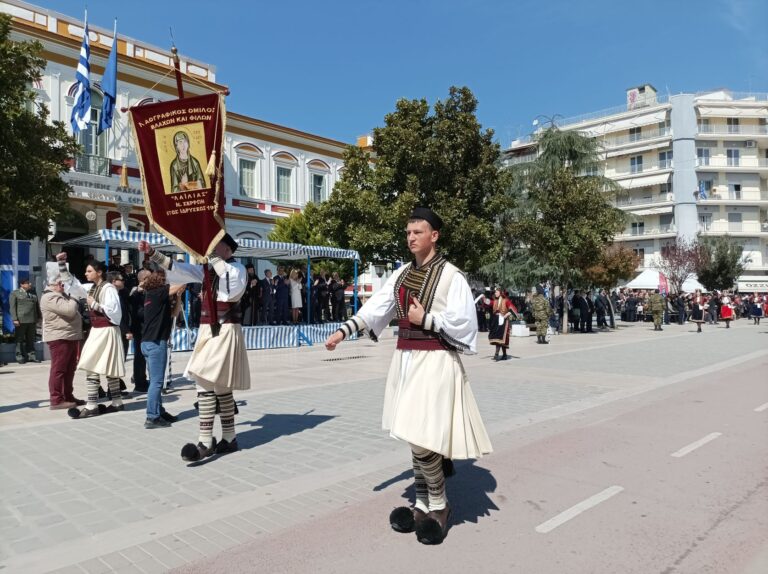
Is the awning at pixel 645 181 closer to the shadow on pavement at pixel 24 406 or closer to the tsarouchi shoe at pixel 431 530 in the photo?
the shadow on pavement at pixel 24 406

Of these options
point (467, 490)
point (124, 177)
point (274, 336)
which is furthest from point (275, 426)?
point (124, 177)

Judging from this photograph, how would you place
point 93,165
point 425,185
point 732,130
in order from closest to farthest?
point 425,185 < point 93,165 < point 732,130

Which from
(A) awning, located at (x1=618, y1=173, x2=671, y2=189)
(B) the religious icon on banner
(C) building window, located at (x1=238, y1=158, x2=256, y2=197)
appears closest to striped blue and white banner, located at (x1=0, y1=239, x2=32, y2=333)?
(B) the religious icon on banner

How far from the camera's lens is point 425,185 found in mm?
23984

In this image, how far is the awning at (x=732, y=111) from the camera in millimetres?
60344

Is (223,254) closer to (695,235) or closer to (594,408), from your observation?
(594,408)

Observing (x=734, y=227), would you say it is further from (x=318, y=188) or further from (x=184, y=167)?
(x=184, y=167)

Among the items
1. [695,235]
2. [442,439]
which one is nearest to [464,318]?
[442,439]

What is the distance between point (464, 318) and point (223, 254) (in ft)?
9.42

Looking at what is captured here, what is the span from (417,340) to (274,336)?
1481 centimetres

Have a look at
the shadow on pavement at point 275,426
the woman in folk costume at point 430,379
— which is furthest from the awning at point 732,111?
the woman in folk costume at point 430,379

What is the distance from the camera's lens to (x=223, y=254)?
5773 mm

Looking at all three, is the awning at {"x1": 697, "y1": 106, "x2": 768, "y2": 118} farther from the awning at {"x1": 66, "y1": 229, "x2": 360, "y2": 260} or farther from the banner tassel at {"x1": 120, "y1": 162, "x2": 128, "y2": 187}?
the banner tassel at {"x1": 120, "y1": 162, "x2": 128, "y2": 187}

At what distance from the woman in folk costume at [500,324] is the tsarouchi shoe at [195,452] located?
32.3ft
